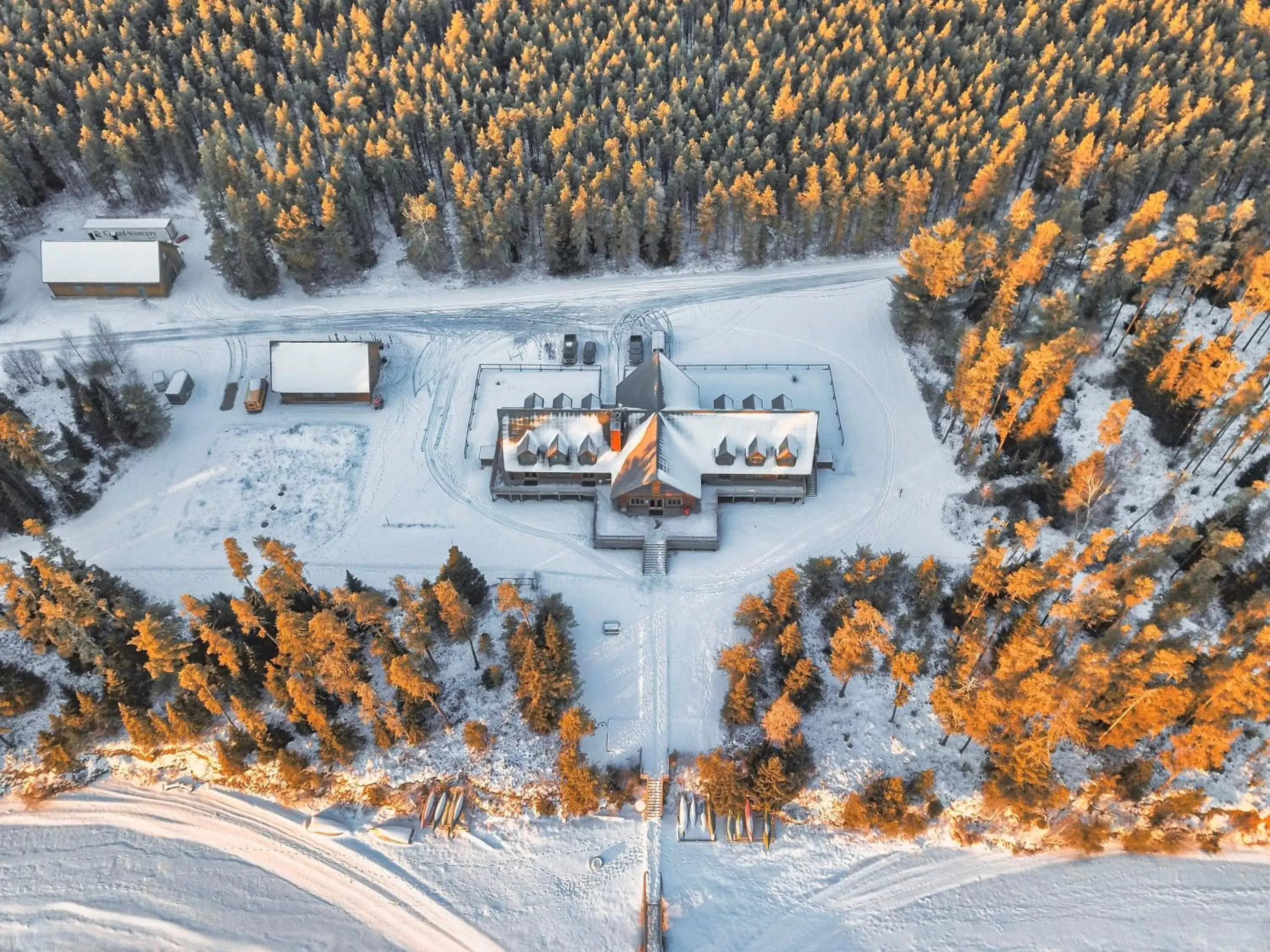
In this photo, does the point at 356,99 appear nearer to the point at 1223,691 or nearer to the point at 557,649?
the point at 557,649

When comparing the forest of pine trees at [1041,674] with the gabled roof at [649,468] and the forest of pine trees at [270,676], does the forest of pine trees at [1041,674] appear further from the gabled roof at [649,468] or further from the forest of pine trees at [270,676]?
the forest of pine trees at [270,676]

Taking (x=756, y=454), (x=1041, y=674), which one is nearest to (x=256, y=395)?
(x=756, y=454)

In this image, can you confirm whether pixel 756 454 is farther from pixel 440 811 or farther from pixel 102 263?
pixel 102 263

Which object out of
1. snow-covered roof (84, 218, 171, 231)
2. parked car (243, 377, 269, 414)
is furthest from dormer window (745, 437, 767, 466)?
snow-covered roof (84, 218, 171, 231)

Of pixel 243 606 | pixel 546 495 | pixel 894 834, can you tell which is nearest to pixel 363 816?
pixel 243 606

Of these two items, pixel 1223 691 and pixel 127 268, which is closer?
pixel 1223 691
